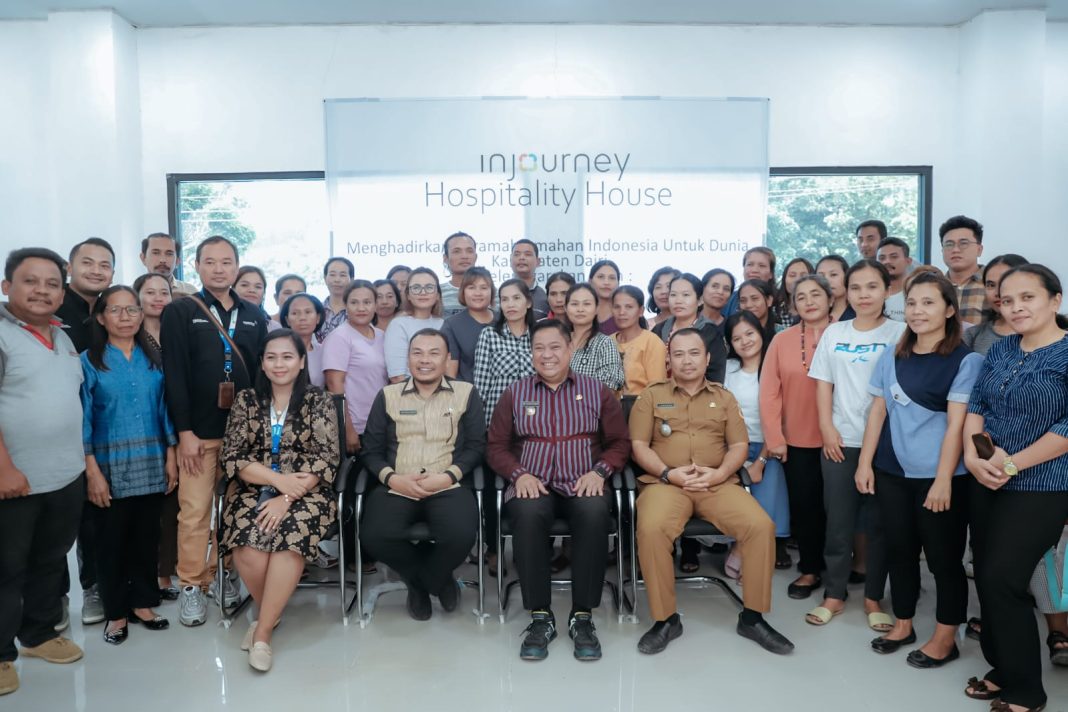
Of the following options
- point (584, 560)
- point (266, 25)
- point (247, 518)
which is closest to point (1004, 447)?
point (584, 560)

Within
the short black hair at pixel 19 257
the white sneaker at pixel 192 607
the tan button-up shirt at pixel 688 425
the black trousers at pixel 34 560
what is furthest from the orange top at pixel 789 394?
the short black hair at pixel 19 257

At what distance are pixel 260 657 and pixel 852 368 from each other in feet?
8.76

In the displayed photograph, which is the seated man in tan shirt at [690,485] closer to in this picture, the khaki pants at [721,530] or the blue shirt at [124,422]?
the khaki pants at [721,530]

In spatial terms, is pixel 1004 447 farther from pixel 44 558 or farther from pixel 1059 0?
pixel 1059 0

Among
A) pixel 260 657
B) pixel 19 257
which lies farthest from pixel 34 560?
pixel 19 257

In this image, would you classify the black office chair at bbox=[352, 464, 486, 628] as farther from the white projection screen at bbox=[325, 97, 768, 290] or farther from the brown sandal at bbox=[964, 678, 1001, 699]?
the white projection screen at bbox=[325, 97, 768, 290]

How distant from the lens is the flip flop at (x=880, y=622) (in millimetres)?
2963

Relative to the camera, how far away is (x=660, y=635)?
9.39ft

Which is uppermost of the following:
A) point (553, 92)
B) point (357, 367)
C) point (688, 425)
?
point (553, 92)

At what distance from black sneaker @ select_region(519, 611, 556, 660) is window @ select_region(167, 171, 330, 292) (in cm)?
383

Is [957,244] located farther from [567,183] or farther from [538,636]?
[538,636]

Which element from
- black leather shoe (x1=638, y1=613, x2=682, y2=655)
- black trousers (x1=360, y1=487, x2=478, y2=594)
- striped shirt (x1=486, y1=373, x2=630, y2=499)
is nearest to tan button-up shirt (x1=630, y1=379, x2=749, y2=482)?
striped shirt (x1=486, y1=373, x2=630, y2=499)

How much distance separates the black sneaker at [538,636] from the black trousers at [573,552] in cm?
4

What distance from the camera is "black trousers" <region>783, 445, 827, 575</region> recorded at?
3.31m
